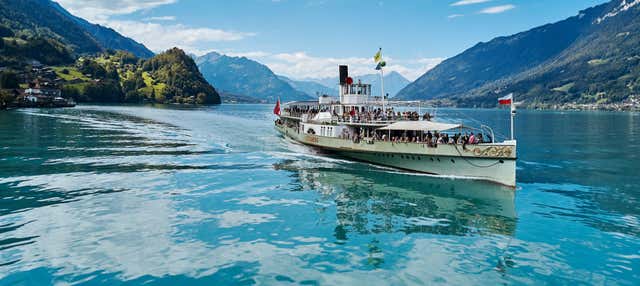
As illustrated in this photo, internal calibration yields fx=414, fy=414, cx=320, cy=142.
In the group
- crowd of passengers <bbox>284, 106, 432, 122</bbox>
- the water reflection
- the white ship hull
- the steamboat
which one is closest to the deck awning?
the steamboat

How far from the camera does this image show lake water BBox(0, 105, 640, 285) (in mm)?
16219

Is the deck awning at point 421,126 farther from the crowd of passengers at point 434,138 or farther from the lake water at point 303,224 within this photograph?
the lake water at point 303,224

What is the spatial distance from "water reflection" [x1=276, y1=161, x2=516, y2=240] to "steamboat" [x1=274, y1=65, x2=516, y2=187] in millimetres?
1370

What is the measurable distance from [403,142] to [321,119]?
15440mm

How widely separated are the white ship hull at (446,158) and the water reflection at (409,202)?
106 cm

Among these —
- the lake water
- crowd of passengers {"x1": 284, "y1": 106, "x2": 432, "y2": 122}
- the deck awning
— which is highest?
crowd of passengers {"x1": 284, "y1": 106, "x2": 432, "y2": 122}

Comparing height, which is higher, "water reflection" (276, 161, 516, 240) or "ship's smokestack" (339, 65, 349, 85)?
"ship's smokestack" (339, 65, 349, 85)

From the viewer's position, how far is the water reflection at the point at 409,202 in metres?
22.2

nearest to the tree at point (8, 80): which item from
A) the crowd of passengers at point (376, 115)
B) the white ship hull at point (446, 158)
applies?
the crowd of passengers at point (376, 115)

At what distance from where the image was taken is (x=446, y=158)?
1359 inches

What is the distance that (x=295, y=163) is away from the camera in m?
42.6

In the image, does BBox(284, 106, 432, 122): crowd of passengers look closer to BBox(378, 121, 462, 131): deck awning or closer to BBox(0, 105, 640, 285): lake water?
BBox(378, 121, 462, 131): deck awning

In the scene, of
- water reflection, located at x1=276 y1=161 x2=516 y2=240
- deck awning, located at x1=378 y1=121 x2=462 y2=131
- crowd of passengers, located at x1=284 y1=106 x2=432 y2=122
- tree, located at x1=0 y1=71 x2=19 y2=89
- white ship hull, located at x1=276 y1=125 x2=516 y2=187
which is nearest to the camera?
water reflection, located at x1=276 y1=161 x2=516 y2=240

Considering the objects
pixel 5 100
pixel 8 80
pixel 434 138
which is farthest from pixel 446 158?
pixel 8 80
